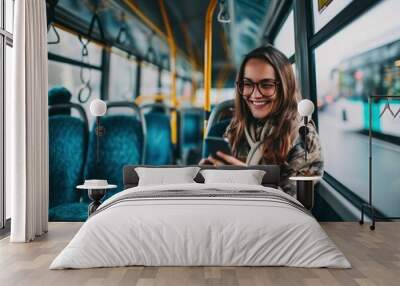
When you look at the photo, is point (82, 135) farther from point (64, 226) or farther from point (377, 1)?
point (377, 1)

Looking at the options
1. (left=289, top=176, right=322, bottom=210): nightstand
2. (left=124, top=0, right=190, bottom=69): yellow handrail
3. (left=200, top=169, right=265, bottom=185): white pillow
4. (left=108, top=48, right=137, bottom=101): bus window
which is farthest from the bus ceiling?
(left=289, top=176, right=322, bottom=210): nightstand

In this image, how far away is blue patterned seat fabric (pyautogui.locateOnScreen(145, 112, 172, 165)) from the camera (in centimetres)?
637

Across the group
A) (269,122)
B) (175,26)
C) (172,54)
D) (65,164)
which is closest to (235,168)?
(269,122)

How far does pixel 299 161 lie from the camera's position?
6.20 m

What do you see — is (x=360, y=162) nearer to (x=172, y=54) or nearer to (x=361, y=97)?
(x=361, y=97)

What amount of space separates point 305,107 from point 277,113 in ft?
1.33

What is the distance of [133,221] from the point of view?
3902 mm

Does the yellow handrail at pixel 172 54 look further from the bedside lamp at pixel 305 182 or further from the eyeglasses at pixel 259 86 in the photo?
the bedside lamp at pixel 305 182

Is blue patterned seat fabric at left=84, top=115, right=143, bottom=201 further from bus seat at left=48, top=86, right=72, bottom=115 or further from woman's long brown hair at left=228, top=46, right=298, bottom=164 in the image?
woman's long brown hair at left=228, top=46, right=298, bottom=164

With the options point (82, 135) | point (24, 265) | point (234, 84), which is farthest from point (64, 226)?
point (234, 84)

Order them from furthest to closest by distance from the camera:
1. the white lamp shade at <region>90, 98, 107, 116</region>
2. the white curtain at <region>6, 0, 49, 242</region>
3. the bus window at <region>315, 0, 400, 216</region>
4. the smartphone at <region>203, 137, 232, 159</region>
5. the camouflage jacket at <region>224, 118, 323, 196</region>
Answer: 1. the smartphone at <region>203, 137, 232, 159</region>
2. the camouflage jacket at <region>224, 118, 323, 196</region>
3. the white lamp shade at <region>90, 98, 107, 116</region>
4. the bus window at <region>315, 0, 400, 216</region>
5. the white curtain at <region>6, 0, 49, 242</region>

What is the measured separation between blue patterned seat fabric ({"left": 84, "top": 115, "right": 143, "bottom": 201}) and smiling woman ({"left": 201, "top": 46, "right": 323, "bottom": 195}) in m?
1.04

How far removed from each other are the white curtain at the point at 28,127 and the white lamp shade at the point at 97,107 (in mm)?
691

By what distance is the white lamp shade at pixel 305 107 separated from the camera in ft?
19.4
